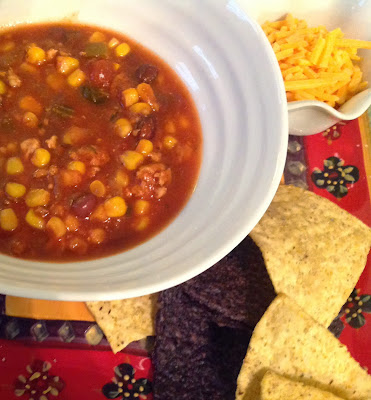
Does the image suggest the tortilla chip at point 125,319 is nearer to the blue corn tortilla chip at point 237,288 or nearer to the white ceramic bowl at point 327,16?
the blue corn tortilla chip at point 237,288

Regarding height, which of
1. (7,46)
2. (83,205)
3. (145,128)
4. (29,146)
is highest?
(7,46)

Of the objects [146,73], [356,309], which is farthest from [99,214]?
[356,309]

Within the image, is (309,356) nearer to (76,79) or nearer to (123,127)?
(123,127)

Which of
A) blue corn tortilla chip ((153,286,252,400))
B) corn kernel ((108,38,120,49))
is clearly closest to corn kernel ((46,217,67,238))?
blue corn tortilla chip ((153,286,252,400))

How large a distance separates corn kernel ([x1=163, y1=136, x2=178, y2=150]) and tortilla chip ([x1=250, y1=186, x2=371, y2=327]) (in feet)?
2.59

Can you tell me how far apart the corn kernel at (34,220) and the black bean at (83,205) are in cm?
18

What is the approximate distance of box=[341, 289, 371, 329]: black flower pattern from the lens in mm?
3156

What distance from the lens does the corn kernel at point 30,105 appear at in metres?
2.82

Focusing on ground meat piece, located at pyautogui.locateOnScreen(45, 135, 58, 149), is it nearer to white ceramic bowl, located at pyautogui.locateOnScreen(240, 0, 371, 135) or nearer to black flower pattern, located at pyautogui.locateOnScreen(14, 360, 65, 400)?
black flower pattern, located at pyautogui.locateOnScreen(14, 360, 65, 400)

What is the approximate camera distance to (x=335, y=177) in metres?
3.64

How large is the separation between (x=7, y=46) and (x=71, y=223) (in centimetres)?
143

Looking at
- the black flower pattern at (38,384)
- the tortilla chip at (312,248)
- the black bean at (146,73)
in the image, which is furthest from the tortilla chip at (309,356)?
→ the black bean at (146,73)

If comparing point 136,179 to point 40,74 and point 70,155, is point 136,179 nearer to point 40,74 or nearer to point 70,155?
point 70,155

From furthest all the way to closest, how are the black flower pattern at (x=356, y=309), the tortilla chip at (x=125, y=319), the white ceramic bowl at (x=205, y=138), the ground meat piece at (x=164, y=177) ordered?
the black flower pattern at (x=356, y=309), the tortilla chip at (x=125, y=319), the ground meat piece at (x=164, y=177), the white ceramic bowl at (x=205, y=138)
